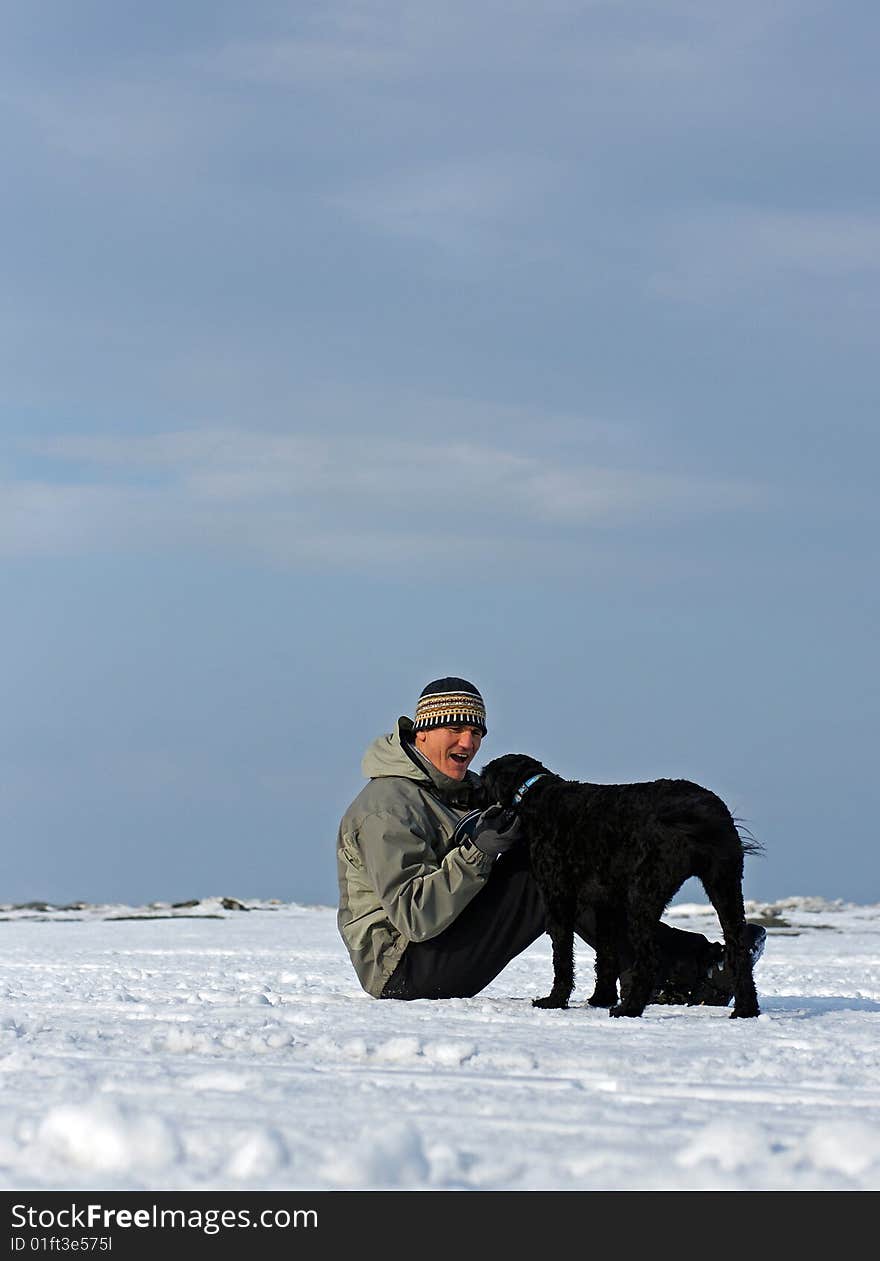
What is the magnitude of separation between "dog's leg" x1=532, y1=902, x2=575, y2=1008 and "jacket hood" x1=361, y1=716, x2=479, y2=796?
68cm

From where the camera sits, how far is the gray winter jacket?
18.2 feet

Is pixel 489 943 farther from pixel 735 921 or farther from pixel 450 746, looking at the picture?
pixel 735 921

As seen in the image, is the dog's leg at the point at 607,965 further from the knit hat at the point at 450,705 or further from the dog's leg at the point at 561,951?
the knit hat at the point at 450,705

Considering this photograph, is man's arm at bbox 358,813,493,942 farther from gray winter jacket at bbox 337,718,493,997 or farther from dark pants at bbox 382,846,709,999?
dark pants at bbox 382,846,709,999

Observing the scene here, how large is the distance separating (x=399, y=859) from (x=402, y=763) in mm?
446

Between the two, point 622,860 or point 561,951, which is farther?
point 561,951

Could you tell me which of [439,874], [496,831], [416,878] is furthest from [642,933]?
[416,878]

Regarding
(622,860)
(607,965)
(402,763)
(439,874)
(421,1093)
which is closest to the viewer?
(421,1093)

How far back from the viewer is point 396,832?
5594 millimetres

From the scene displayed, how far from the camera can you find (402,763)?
5812 mm

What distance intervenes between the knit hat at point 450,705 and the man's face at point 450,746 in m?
0.03

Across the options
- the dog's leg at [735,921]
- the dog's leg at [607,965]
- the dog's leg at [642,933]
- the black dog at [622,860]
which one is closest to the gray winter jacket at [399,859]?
the black dog at [622,860]

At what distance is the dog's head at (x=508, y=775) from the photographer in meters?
5.70
